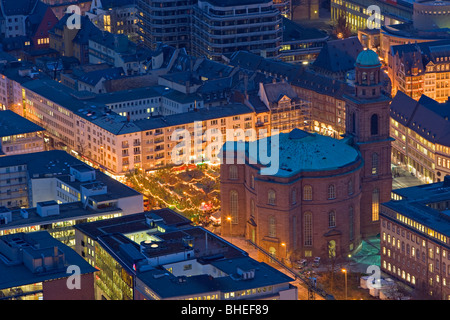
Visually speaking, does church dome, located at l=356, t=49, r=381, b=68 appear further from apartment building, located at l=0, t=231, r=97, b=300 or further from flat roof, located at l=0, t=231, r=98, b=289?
apartment building, located at l=0, t=231, r=97, b=300

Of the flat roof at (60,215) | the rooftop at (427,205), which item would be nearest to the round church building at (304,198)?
the rooftop at (427,205)

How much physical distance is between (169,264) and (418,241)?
3578 centimetres

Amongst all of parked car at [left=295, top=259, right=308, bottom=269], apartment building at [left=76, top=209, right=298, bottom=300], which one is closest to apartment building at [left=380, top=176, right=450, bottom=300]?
parked car at [left=295, top=259, right=308, bottom=269]

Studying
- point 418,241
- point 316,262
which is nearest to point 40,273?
point 316,262

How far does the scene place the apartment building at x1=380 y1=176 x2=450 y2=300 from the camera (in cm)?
17412

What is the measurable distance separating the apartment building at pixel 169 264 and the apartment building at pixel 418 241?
24885mm

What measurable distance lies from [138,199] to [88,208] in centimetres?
755

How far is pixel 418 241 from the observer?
178125mm

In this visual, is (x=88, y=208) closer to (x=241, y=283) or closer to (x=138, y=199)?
(x=138, y=199)

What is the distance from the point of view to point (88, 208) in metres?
193

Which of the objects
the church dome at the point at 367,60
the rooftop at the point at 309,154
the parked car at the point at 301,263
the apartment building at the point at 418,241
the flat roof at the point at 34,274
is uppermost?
the church dome at the point at 367,60

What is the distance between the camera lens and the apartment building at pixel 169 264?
506ft

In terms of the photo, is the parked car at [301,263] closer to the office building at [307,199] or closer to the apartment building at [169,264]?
the office building at [307,199]

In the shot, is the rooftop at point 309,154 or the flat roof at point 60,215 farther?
the rooftop at point 309,154
